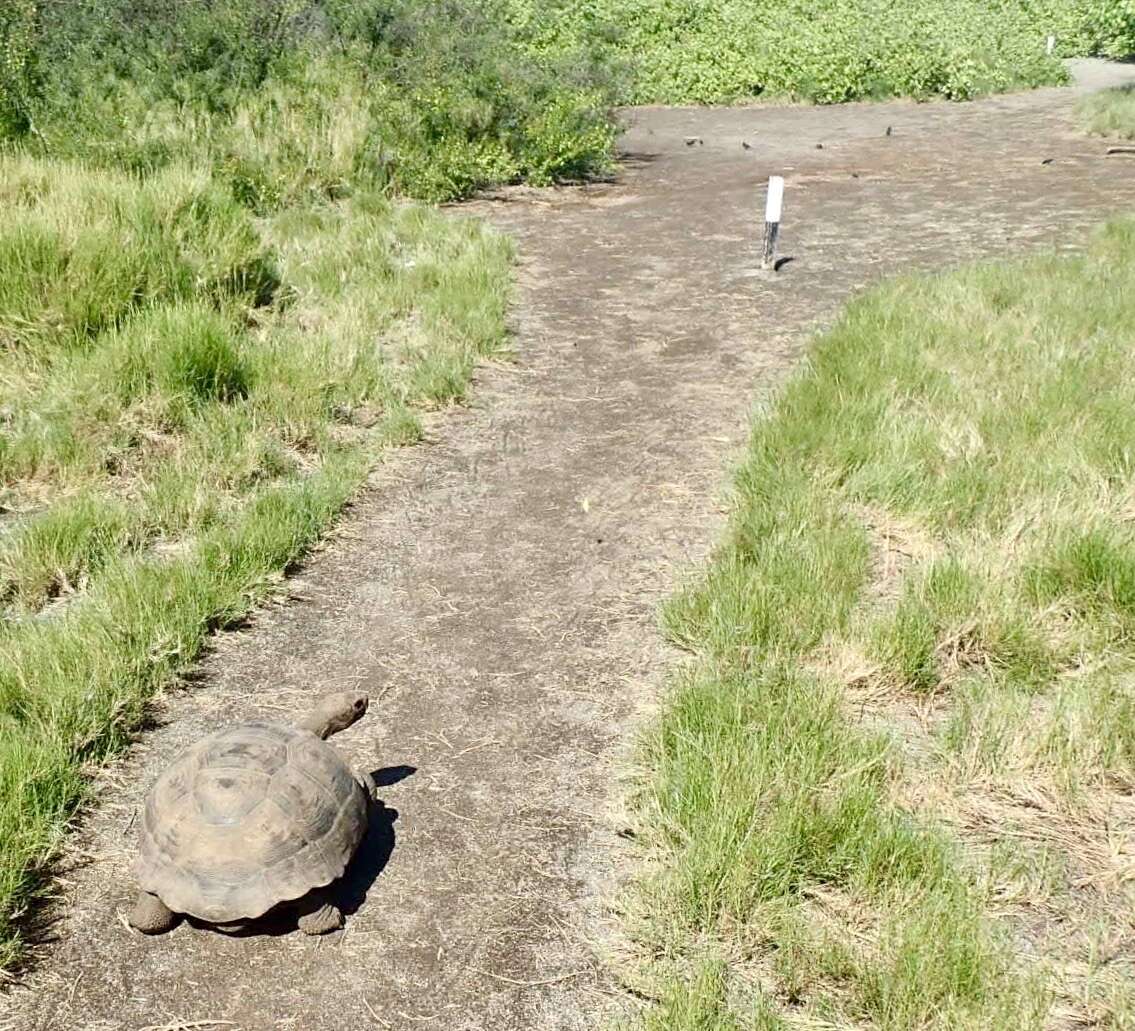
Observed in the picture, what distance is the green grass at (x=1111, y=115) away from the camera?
1817 centimetres

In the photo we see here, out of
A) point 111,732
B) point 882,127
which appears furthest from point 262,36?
point 111,732

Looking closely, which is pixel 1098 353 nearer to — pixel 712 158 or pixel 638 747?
pixel 638 747

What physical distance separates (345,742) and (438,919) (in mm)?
1009

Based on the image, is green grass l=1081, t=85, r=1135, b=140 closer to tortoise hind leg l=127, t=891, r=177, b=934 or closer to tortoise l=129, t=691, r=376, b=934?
tortoise l=129, t=691, r=376, b=934

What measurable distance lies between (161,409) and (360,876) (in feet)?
12.9

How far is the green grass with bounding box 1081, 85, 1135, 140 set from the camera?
1817 cm

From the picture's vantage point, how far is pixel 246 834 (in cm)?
339

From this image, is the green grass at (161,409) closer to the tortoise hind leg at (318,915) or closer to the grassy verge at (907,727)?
the tortoise hind leg at (318,915)

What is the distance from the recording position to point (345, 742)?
14.4ft

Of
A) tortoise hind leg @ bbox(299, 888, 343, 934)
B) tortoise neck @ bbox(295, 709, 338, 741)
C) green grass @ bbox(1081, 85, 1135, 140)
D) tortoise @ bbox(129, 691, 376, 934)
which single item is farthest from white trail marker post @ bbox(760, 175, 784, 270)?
green grass @ bbox(1081, 85, 1135, 140)

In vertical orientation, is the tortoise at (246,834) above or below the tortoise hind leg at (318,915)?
above

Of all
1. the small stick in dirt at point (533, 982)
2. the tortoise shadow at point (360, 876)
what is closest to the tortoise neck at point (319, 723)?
the tortoise shadow at point (360, 876)

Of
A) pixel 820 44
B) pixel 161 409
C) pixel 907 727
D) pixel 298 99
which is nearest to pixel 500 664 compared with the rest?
pixel 907 727

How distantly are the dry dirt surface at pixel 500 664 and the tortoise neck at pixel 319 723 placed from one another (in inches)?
10.3
